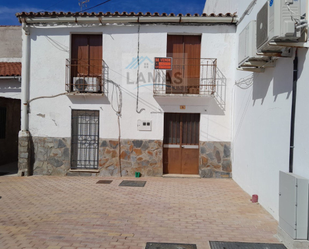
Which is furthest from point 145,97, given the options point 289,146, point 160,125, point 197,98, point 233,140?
point 289,146

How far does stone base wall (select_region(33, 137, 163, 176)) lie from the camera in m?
8.59

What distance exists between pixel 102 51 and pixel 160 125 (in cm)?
305

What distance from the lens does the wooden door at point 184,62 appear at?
8.64m

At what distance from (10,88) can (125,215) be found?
289 inches

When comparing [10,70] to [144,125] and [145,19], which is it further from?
[144,125]

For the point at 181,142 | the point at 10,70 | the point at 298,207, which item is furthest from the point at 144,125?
the point at 10,70

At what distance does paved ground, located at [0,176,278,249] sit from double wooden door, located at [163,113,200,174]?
36.0 inches

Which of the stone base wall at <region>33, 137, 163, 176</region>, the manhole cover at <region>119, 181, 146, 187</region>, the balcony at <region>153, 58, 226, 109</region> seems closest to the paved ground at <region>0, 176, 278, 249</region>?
the manhole cover at <region>119, 181, 146, 187</region>

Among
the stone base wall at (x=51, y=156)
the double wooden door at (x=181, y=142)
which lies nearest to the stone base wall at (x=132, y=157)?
the double wooden door at (x=181, y=142)

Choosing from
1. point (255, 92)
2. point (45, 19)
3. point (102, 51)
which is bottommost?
point (255, 92)

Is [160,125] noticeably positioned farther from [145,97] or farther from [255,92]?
[255,92]

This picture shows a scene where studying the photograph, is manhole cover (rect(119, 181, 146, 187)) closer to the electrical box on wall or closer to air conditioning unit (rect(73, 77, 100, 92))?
the electrical box on wall

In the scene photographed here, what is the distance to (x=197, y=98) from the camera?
8422 millimetres

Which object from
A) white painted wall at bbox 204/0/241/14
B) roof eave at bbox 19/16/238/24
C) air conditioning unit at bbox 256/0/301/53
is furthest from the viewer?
white painted wall at bbox 204/0/241/14
